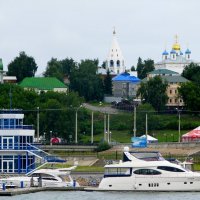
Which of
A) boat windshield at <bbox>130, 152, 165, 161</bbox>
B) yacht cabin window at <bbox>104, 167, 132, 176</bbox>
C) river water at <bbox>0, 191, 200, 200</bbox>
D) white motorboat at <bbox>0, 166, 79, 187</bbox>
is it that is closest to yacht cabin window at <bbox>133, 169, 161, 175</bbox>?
yacht cabin window at <bbox>104, 167, 132, 176</bbox>

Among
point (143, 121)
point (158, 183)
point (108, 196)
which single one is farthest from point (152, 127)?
point (108, 196)

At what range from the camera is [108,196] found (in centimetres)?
9400

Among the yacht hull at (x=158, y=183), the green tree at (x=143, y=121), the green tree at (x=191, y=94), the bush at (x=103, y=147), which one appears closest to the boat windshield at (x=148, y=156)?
the yacht hull at (x=158, y=183)

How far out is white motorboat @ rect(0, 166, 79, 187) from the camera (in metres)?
98.2

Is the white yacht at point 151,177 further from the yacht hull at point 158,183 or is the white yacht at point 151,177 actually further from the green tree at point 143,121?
the green tree at point 143,121

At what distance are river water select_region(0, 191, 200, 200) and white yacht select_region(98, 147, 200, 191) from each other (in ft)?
2.38

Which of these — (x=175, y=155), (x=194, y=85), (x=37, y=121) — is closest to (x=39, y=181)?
(x=175, y=155)

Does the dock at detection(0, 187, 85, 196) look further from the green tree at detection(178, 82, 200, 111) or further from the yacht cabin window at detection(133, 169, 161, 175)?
the green tree at detection(178, 82, 200, 111)

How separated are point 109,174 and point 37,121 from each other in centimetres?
6200

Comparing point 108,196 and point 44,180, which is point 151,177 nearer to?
point 108,196

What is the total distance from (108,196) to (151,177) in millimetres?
3222

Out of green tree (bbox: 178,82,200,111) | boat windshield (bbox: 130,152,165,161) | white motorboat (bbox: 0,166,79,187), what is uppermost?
green tree (bbox: 178,82,200,111)

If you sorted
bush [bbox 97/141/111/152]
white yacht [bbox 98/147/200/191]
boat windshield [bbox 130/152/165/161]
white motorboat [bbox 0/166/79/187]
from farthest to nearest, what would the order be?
bush [bbox 97/141/111/152] < white motorboat [bbox 0/166/79/187] < boat windshield [bbox 130/152/165/161] < white yacht [bbox 98/147/200/191]

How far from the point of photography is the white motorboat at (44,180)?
98.2m
